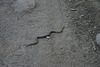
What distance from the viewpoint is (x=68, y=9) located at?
437cm

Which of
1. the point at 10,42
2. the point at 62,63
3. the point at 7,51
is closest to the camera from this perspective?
the point at 62,63

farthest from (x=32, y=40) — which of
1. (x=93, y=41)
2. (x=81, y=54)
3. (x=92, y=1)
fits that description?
(x=92, y=1)

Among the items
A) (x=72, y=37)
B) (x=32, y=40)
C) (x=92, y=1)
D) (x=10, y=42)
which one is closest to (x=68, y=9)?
(x=92, y=1)

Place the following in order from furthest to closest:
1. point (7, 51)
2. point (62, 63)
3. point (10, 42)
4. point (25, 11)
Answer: point (25, 11) → point (10, 42) → point (7, 51) → point (62, 63)

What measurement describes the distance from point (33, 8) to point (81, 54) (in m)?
2.13

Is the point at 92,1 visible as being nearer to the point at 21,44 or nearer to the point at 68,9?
the point at 68,9

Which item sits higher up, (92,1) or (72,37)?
(92,1)

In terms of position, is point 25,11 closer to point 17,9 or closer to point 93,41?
point 17,9

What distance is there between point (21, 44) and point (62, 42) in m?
0.87

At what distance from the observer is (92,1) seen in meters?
4.51

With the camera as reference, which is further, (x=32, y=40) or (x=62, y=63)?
(x=32, y=40)

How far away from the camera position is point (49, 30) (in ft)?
12.0

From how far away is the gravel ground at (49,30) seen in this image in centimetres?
295

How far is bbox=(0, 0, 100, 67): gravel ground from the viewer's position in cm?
295
